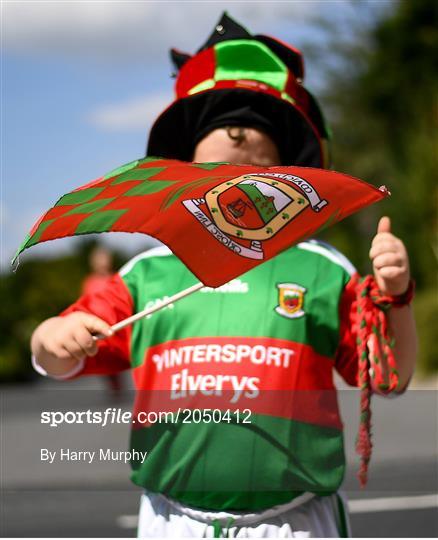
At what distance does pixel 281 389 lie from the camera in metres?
2.35

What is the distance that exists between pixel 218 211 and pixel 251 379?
0.48 m

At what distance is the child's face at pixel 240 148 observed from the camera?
255 cm

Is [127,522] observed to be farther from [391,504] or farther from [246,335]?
[246,335]

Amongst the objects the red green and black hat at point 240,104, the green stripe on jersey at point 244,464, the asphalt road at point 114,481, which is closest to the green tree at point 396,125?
the asphalt road at point 114,481

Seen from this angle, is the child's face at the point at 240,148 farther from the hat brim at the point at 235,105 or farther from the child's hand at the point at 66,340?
the child's hand at the point at 66,340

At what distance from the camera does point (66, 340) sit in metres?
2.38

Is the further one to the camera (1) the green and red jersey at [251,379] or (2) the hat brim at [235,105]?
(2) the hat brim at [235,105]

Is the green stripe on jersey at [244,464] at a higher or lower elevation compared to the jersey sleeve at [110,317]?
lower

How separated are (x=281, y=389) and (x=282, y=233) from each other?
421 millimetres

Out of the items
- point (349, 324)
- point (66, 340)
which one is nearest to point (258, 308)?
point (349, 324)

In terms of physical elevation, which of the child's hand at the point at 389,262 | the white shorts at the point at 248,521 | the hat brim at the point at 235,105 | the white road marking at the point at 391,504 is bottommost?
the white shorts at the point at 248,521

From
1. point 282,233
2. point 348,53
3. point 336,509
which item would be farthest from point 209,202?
point 348,53

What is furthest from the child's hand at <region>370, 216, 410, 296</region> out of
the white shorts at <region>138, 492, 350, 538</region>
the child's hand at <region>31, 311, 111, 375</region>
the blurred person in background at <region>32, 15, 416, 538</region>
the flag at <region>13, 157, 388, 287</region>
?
the child's hand at <region>31, 311, 111, 375</region>

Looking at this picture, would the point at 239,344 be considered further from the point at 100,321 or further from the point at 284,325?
the point at 100,321
